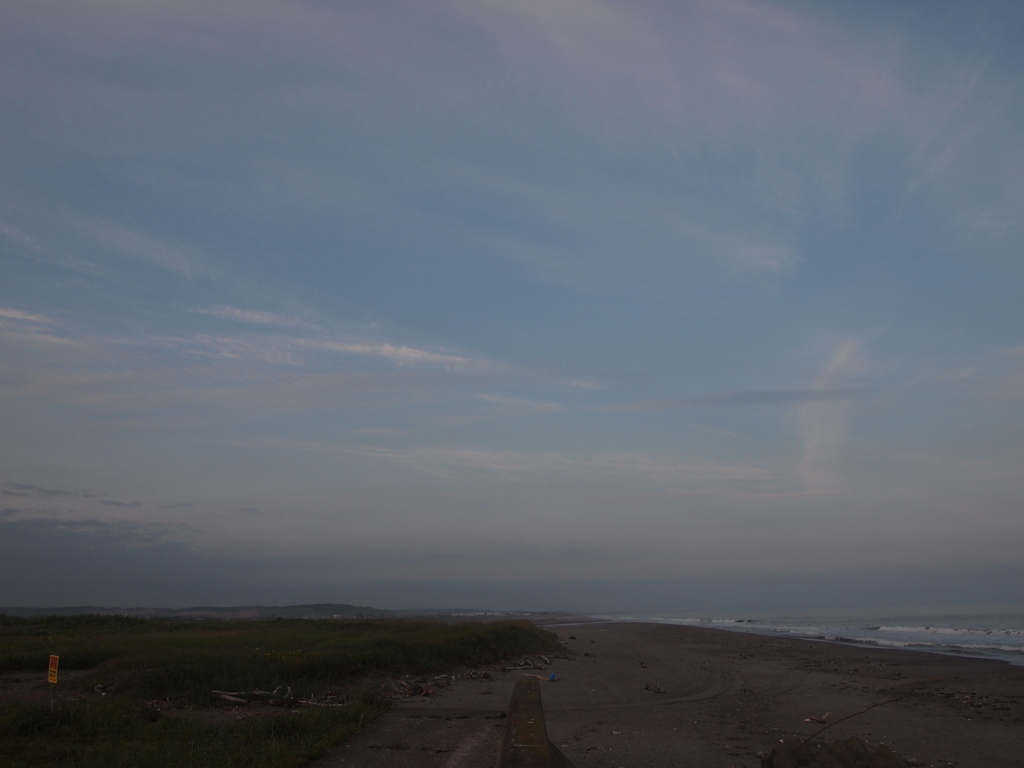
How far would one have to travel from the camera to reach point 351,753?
34.6 ft

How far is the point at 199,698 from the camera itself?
14.5 meters

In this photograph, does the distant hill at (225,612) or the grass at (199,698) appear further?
the distant hill at (225,612)

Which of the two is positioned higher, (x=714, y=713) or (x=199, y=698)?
(x=199, y=698)

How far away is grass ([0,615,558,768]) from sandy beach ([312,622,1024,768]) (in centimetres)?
105

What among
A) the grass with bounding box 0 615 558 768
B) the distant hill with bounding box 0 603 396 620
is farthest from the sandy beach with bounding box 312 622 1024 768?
the distant hill with bounding box 0 603 396 620

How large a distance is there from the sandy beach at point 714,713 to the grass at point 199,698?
105 cm

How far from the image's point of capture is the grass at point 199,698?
982 cm

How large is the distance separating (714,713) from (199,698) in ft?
38.5

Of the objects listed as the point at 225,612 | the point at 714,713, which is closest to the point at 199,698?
the point at 714,713

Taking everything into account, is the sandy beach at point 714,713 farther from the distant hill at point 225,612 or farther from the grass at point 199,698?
the distant hill at point 225,612

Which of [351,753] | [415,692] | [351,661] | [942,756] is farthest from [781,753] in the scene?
[351,661]

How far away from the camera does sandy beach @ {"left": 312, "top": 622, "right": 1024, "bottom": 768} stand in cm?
1104

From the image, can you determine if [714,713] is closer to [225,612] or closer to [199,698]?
[199,698]

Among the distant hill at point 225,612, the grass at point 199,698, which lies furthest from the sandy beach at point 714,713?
the distant hill at point 225,612
